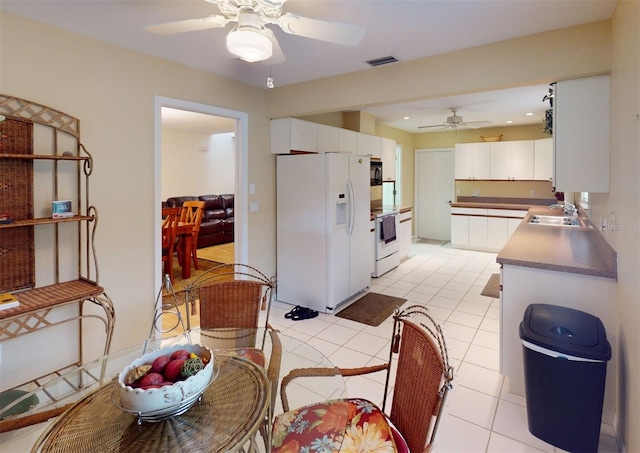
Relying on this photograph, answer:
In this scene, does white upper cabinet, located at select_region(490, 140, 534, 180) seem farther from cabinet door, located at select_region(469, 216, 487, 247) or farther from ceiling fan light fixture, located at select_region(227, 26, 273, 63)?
ceiling fan light fixture, located at select_region(227, 26, 273, 63)

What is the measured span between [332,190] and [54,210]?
2.38m

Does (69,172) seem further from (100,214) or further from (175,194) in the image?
(175,194)

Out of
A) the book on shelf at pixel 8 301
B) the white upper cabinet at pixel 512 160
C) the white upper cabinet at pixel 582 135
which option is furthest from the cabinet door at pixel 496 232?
the book on shelf at pixel 8 301

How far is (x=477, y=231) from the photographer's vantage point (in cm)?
693

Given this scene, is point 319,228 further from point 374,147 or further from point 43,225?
point 374,147

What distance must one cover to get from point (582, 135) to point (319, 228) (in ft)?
7.75

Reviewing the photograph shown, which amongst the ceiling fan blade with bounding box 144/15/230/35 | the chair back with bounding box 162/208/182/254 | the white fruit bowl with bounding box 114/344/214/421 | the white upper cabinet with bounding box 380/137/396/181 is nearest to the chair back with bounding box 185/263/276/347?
A: the white fruit bowl with bounding box 114/344/214/421

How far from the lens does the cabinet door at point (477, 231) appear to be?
6844 mm

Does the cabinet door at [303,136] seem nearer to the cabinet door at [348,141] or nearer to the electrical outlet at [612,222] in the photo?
the cabinet door at [348,141]

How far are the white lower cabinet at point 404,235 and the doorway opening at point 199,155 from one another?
2855 mm

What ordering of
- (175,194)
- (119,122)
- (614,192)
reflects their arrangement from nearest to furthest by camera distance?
(614,192) → (119,122) → (175,194)

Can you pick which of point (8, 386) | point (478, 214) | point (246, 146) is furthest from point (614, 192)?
point (478, 214)

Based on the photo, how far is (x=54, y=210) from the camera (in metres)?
2.23

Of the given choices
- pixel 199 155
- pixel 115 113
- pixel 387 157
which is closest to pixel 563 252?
pixel 115 113
